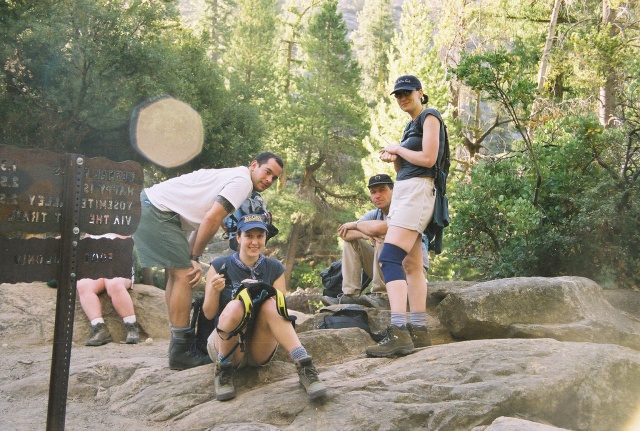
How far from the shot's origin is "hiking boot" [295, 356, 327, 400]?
3.62 m

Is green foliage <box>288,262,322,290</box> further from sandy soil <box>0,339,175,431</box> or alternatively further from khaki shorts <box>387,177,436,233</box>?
khaki shorts <box>387,177,436,233</box>

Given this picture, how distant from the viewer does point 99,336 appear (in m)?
6.54

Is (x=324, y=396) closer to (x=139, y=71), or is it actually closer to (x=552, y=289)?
(x=552, y=289)

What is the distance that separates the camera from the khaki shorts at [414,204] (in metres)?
4.38

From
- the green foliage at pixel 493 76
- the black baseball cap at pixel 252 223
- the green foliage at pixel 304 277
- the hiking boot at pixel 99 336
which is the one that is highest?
the green foliage at pixel 493 76

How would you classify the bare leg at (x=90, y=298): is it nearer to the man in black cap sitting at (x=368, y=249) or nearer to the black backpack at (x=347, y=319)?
the man in black cap sitting at (x=368, y=249)

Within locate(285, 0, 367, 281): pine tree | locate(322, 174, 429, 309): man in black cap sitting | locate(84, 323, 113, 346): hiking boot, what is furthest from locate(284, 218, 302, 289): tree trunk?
locate(84, 323, 113, 346): hiking boot

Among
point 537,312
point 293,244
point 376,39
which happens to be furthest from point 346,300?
point 376,39

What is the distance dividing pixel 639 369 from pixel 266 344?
2322 millimetres

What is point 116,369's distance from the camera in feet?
16.3

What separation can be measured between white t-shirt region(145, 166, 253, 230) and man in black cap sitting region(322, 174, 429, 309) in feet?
5.98

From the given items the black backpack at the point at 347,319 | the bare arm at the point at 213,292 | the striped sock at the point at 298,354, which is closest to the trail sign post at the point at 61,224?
the bare arm at the point at 213,292

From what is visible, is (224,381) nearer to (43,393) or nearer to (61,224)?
(61,224)

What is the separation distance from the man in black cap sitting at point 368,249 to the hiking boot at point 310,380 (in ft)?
8.10
